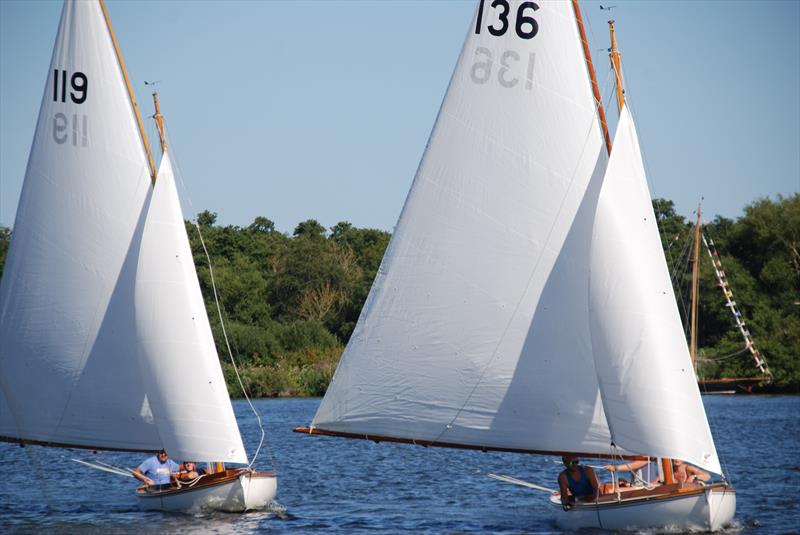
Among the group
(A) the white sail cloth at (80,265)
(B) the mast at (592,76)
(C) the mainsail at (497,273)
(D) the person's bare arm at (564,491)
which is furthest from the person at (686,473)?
(A) the white sail cloth at (80,265)

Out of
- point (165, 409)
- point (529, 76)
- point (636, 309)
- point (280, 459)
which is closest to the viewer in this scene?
point (636, 309)

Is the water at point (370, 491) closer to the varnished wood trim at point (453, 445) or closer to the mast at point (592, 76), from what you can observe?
the varnished wood trim at point (453, 445)

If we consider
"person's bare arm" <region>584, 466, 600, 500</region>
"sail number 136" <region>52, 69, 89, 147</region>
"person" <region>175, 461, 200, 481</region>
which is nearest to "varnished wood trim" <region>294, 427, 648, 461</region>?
"person's bare arm" <region>584, 466, 600, 500</region>

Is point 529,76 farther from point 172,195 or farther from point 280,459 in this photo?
point 280,459

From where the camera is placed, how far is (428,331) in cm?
2072

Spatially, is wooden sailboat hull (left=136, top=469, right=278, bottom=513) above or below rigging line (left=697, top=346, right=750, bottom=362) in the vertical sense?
below

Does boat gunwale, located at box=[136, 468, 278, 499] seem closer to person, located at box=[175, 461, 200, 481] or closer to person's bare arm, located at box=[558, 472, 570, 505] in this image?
person, located at box=[175, 461, 200, 481]

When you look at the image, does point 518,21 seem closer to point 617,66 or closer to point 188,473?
point 617,66

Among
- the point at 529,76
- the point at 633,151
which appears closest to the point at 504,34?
the point at 529,76

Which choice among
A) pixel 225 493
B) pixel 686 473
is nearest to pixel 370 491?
pixel 225 493

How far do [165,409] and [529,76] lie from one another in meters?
9.70

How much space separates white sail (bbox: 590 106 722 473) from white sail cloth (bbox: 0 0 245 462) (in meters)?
8.65

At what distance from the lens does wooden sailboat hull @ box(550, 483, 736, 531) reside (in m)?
18.9

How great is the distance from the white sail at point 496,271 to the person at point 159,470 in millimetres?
4997
